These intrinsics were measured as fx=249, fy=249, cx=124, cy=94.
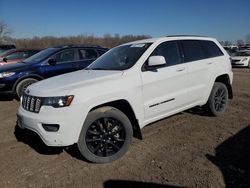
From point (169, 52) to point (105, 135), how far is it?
2028 millimetres

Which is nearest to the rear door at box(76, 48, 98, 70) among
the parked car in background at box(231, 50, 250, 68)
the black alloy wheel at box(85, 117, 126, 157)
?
the black alloy wheel at box(85, 117, 126, 157)

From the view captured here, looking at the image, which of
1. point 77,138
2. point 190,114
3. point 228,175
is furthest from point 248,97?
point 77,138

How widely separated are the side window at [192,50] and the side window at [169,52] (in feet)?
0.72

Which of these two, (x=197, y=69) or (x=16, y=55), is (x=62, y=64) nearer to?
(x=197, y=69)

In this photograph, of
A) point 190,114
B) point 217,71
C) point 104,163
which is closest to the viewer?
point 104,163

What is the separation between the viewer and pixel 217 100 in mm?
5688

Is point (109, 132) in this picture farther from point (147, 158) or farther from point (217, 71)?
point (217, 71)

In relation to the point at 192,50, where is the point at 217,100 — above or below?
below

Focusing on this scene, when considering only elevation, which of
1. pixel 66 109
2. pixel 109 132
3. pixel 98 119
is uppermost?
pixel 66 109

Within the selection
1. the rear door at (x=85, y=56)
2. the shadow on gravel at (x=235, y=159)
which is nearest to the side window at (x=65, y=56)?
the rear door at (x=85, y=56)

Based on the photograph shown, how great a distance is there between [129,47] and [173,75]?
1032 millimetres

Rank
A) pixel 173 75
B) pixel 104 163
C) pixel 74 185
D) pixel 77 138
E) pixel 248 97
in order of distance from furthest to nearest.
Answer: pixel 248 97 → pixel 173 75 → pixel 104 163 → pixel 77 138 → pixel 74 185

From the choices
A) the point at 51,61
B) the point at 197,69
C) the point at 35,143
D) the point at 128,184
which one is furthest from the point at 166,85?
the point at 51,61

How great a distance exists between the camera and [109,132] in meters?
3.72
